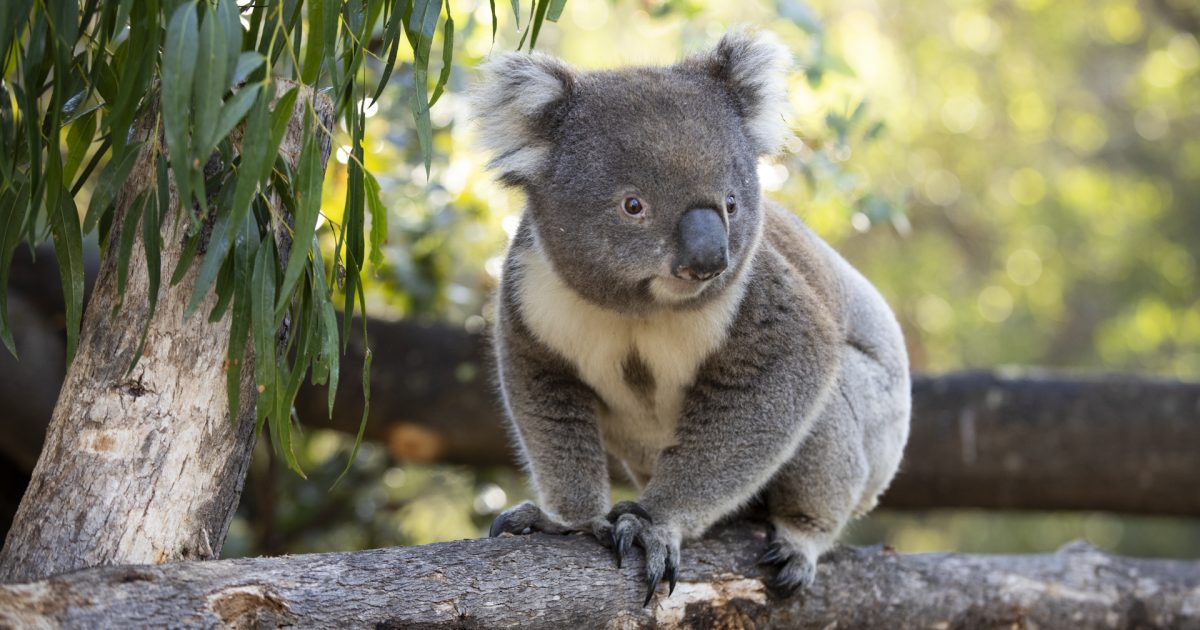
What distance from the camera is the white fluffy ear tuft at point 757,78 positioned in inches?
144

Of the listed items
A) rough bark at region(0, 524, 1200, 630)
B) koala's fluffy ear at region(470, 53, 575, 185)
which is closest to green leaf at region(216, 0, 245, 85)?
rough bark at region(0, 524, 1200, 630)

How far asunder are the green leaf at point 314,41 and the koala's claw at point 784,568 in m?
2.07

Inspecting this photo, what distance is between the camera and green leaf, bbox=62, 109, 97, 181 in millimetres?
2693

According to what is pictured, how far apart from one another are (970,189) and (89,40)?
1169 cm

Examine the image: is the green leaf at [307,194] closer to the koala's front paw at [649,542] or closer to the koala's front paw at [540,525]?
the koala's front paw at [540,525]

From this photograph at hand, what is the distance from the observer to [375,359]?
619cm

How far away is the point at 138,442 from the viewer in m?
2.70

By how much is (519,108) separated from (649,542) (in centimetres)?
136

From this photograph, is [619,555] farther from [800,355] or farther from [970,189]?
[970,189]

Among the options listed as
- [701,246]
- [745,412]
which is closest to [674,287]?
[701,246]

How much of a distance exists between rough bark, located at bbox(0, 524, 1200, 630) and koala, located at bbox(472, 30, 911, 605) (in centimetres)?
11

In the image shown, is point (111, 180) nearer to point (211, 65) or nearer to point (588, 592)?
point (211, 65)

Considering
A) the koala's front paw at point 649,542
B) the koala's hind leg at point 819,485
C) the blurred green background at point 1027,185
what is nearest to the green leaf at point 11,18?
the koala's front paw at point 649,542

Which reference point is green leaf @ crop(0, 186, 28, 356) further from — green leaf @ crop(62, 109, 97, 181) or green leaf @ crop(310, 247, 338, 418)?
green leaf @ crop(310, 247, 338, 418)
